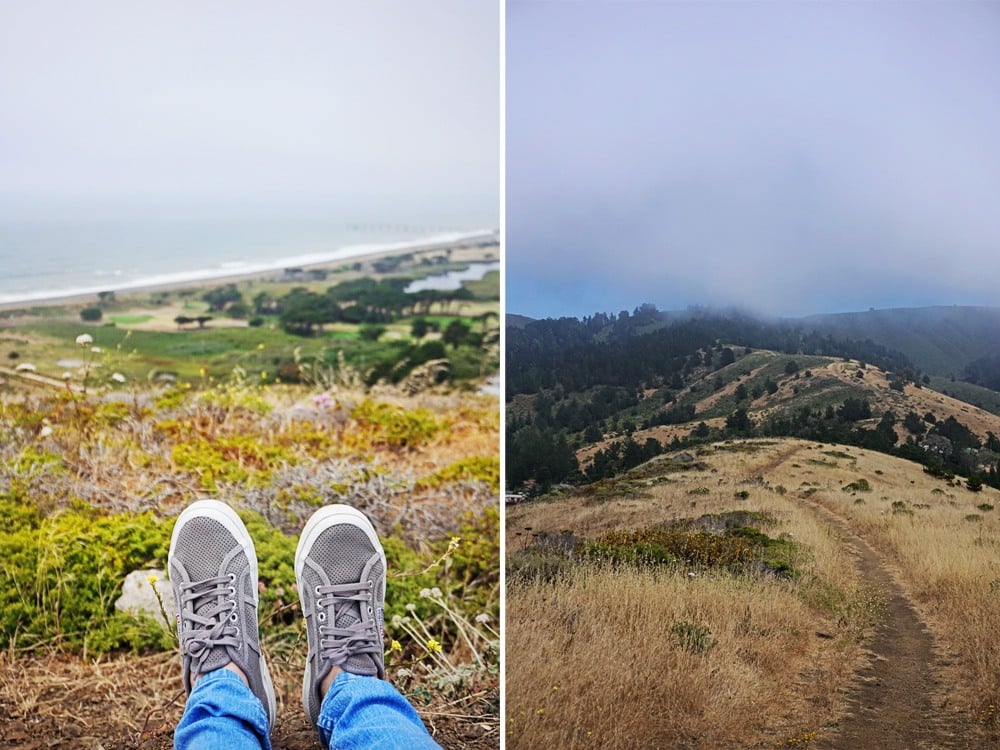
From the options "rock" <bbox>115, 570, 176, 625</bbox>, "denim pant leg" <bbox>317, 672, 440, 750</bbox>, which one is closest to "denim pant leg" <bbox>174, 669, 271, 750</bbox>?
"denim pant leg" <bbox>317, 672, 440, 750</bbox>

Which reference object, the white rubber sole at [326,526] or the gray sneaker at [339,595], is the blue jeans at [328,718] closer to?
the gray sneaker at [339,595]

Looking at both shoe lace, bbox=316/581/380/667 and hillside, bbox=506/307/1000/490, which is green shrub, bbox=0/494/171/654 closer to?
shoe lace, bbox=316/581/380/667

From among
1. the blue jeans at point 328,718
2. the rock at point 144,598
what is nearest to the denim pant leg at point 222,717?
the blue jeans at point 328,718

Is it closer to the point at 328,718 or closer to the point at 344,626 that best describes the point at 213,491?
the point at 344,626

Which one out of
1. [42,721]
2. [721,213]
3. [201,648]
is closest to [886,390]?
[721,213]

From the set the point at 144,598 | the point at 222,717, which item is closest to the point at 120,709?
the point at 144,598
